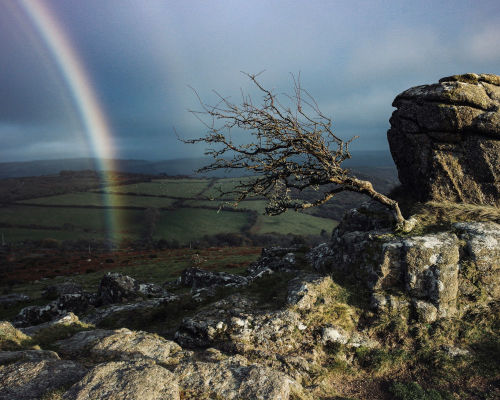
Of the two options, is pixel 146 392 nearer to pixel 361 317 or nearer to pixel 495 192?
pixel 361 317

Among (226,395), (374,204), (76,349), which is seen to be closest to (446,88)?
(374,204)

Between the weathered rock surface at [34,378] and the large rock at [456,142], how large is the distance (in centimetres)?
1868

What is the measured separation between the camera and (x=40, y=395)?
6883mm

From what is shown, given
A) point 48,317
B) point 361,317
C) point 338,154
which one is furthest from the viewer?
point 48,317

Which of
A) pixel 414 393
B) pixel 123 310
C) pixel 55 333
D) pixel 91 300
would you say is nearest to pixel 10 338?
pixel 55 333

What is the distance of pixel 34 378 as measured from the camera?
7406mm

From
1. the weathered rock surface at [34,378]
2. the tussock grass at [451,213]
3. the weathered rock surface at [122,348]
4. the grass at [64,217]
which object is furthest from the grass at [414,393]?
the grass at [64,217]

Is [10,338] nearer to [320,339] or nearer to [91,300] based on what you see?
[320,339]

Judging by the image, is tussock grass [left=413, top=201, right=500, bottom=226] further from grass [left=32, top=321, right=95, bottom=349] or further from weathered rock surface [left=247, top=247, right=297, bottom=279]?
grass [left=32, top=321, right=95, bottom=349]

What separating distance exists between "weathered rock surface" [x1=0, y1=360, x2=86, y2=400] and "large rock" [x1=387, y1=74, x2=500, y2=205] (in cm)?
1868

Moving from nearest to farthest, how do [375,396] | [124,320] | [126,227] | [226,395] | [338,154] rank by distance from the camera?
[226,395], [375,396], [338,154], [124,320], [126,227]

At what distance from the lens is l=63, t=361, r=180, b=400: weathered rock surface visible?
Result: 656 cm

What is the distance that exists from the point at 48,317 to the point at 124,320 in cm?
1136

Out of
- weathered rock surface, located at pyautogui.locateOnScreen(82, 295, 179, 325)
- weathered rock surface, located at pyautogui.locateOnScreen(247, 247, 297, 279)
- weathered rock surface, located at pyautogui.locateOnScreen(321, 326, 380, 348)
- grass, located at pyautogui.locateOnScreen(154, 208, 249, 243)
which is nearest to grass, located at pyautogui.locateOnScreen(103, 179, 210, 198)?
grass, located at pyautogui.locateOnScreen(154, 208, 249, 243)
